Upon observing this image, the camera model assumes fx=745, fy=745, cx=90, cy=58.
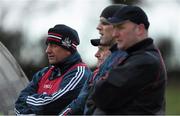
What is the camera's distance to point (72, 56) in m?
7.56

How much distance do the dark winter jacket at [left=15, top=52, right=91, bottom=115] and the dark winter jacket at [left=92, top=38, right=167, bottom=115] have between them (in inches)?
52.3

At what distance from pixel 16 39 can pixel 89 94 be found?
1042 centimetres

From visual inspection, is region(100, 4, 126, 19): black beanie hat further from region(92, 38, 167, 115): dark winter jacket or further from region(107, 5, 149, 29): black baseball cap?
region(92, 38, 167, 115): dark winter jacket

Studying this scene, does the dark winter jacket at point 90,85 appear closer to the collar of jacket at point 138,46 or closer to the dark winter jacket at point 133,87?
the collar of jacket at point 138,46

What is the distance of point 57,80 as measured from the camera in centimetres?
745

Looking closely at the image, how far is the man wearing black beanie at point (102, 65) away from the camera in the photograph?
6.27m

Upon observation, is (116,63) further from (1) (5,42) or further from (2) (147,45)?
(1) (5,42)

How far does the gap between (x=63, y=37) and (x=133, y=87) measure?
186cm

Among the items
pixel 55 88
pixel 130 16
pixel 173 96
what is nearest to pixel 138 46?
pixel 130 16

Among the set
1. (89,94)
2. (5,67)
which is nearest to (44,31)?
(5,67)

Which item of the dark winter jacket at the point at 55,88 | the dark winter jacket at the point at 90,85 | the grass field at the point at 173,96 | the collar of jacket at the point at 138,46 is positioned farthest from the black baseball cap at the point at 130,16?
the grass field at the point at 173,96

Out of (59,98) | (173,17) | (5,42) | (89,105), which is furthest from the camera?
(173,17)

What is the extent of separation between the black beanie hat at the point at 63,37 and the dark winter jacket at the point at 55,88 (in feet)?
0.37

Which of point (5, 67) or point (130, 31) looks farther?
point (5, 67)
